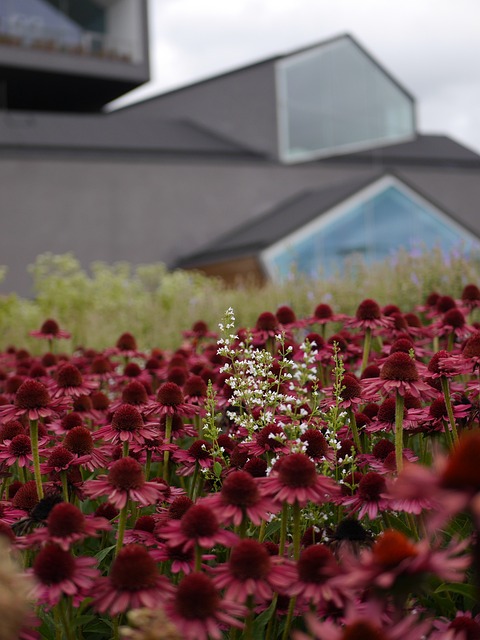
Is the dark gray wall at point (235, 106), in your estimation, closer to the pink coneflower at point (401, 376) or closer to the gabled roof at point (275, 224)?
the gabled roof at point (275, 224)

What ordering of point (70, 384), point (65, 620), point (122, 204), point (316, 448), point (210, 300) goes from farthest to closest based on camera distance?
point (122, 204) < point (210, 300) < point (70, 384) < point (316, 448) < point (65, 620)

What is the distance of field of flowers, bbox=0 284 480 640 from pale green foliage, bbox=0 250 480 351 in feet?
13.1

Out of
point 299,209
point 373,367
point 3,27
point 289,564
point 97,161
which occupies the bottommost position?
point 289,564

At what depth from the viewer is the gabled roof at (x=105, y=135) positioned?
68.5 ft

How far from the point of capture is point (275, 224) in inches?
788

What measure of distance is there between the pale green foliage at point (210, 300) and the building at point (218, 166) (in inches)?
260

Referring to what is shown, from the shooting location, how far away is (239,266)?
1839 cm

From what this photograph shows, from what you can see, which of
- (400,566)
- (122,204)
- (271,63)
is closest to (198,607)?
(400,566)

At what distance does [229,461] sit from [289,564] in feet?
2.09

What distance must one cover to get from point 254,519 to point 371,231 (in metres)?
18.1

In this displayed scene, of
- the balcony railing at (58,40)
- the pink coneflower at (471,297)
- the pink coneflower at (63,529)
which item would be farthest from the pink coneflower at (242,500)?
the balcony railing at (58,40)

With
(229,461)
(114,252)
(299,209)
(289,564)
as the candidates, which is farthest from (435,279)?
(114,252)

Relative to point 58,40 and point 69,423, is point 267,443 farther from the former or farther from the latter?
point 58,40

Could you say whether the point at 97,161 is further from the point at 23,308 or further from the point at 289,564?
the point at 289,564
